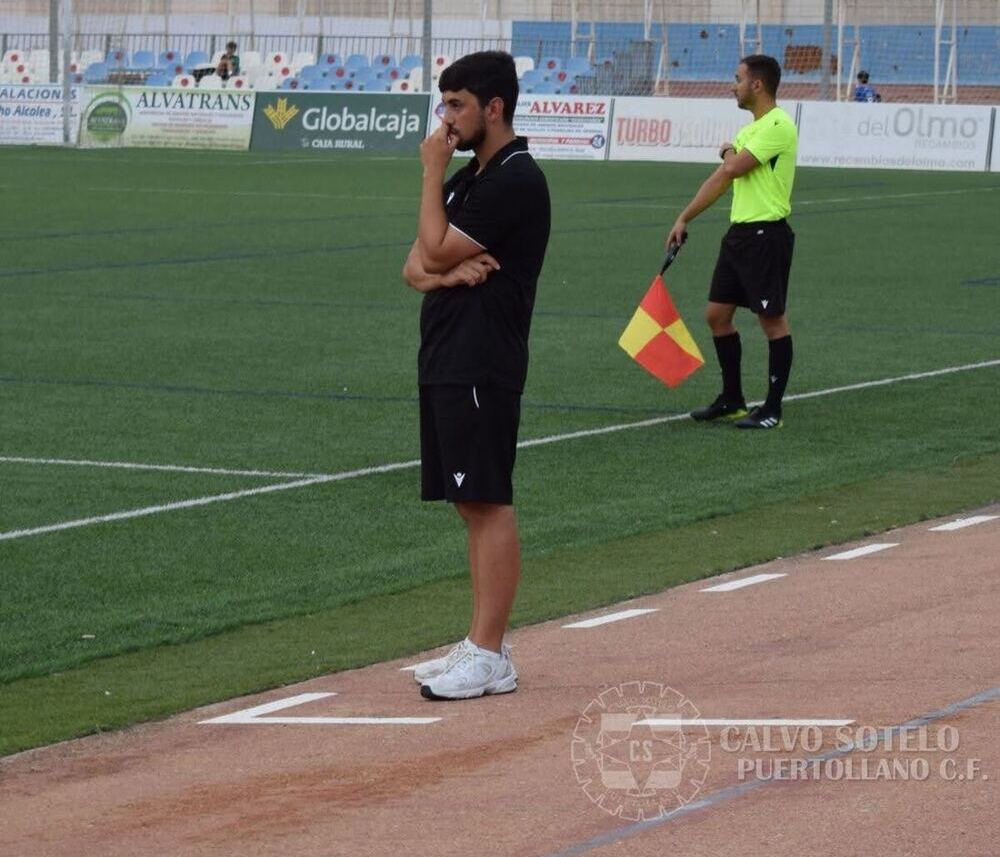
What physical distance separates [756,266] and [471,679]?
262 inches

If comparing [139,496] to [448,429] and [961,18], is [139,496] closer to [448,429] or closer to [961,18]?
[448,429]

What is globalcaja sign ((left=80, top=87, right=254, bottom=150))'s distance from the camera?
4691cm

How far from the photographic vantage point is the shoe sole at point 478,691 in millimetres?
7059

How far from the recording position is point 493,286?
7.06 m

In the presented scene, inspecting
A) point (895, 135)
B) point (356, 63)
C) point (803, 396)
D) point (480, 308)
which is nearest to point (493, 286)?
point (480, 308)

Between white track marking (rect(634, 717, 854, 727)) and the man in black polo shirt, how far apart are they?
2.25 ft

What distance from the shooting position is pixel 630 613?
8406mm

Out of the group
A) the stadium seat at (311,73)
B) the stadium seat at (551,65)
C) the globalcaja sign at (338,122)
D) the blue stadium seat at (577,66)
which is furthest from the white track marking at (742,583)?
the stadium seat at (311,73)

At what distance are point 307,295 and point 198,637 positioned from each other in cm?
1229

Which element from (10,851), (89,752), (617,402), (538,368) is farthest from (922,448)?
(10,851)

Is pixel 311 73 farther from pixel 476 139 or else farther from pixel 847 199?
pixel 476 139

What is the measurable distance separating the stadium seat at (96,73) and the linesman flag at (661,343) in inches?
2003

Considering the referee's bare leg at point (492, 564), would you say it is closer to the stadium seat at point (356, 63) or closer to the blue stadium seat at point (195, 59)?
the stadium seat at point (356, 63)

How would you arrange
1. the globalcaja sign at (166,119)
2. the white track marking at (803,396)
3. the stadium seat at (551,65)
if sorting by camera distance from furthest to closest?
1. the stadium seat at (551,65)
2. the globalcaja sign at (166,119)
3. the white track marking at (803,396)
